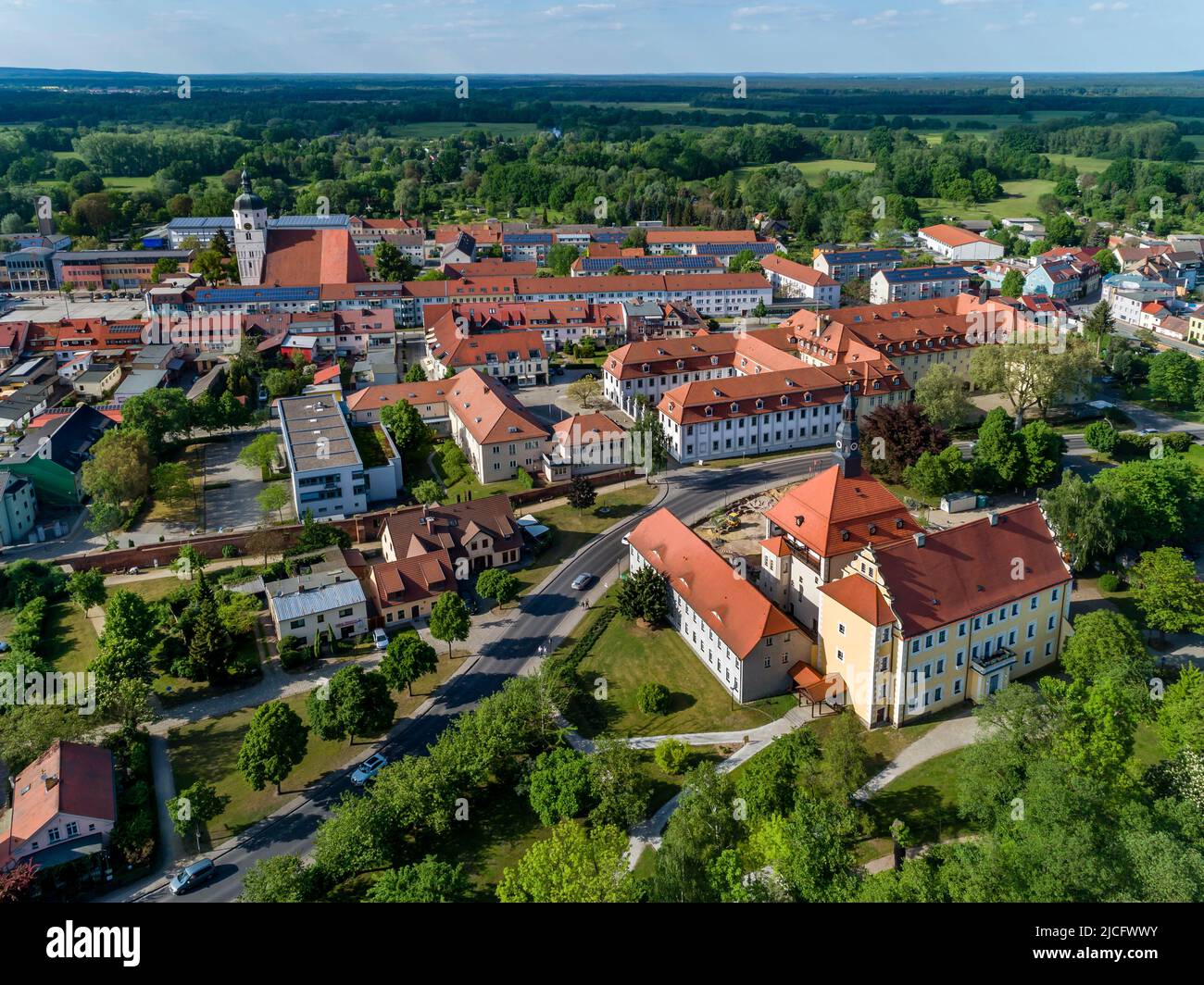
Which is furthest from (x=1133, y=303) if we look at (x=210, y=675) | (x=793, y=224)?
(x=210, y=675)

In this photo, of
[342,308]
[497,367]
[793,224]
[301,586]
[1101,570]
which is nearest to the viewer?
[301,586]

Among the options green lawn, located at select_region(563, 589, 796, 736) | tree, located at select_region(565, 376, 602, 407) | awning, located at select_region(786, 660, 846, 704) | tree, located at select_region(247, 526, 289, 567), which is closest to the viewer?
green lawn, located at select_region(563, 589, 796, 736)

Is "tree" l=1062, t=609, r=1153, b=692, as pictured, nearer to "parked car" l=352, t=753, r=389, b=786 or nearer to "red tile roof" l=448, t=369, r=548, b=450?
"parked car" l=352, t=753, r=389, b=786

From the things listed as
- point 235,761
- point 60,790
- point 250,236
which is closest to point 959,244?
point 250,236

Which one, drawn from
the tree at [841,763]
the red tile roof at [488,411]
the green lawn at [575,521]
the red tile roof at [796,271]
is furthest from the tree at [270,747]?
the red tile roof at [796,271]

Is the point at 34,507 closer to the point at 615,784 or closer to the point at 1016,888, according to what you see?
the point at 615,784

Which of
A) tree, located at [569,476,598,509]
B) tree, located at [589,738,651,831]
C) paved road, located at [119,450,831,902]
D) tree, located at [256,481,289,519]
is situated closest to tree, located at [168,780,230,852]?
paved road, located at [119,450,831,902]
